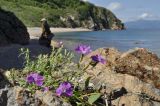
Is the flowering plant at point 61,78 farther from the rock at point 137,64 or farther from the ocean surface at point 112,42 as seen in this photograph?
the ocean surface at point 112,42

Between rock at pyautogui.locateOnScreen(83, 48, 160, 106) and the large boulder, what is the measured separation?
2075 cm

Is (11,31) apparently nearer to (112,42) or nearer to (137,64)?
(137,64)

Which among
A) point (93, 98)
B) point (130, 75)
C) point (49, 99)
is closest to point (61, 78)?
point (93, 98)

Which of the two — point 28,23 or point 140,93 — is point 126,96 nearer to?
point 140,93

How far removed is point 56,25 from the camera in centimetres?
17062

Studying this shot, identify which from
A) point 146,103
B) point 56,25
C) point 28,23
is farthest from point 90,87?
point 56,25

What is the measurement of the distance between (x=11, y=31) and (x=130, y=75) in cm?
2486

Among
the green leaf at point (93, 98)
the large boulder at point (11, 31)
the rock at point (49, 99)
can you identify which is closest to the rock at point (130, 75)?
the green leaf at point (93, 98)

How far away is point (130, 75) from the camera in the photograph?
9242 mm

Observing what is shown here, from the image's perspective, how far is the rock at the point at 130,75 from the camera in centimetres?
806

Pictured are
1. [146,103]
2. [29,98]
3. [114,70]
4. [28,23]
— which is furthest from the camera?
[28,23]

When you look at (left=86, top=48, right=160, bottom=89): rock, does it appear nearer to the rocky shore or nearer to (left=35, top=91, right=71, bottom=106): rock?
the rocky shore

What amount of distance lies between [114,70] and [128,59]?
1.67ft

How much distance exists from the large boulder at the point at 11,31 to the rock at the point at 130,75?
68.1 feet
